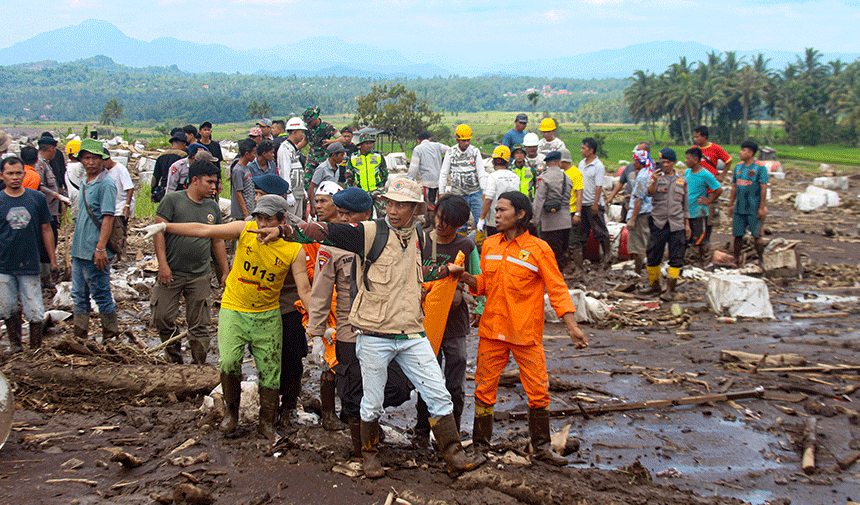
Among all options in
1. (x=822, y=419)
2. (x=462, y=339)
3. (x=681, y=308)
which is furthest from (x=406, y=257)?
(x=681, y=308)

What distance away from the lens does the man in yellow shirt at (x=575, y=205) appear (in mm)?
9711

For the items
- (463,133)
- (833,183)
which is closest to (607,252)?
(463,133)

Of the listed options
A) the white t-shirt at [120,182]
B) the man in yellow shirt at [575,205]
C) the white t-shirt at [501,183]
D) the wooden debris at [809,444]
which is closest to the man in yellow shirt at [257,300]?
the white t-shirt at [120,182]

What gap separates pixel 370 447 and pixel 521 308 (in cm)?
140

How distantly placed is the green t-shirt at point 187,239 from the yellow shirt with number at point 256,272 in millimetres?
1291

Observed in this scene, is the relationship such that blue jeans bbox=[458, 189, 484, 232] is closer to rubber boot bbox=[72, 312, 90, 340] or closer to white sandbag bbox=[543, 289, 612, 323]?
white sandbag bbox=[543, 289, 612, 323]

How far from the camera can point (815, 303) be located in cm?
855

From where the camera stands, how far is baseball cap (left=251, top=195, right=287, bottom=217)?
427 centimetres

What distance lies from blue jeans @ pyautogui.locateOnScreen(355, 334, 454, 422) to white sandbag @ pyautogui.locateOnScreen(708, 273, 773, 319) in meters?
5.54

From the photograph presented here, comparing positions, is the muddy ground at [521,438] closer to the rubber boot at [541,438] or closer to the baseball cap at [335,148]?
the rubber boot at [541,438]

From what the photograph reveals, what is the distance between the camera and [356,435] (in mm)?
4223

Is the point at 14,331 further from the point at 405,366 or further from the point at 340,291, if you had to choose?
the point at 405,366

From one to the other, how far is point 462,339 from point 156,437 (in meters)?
2.42

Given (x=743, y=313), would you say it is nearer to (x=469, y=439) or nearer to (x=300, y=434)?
(x=469, y=439)
